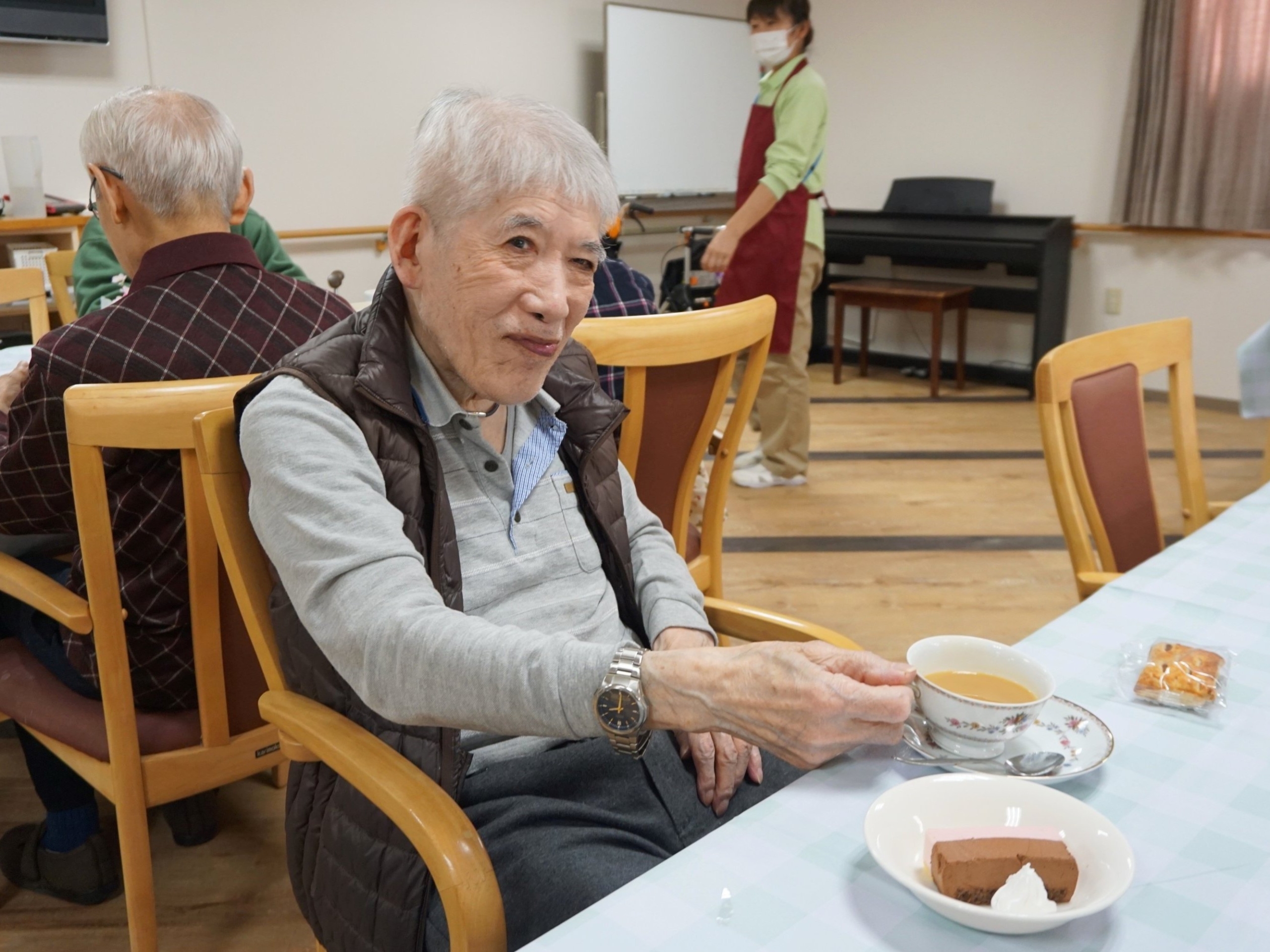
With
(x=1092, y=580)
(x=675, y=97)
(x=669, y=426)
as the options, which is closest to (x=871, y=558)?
(x=669, y=426)

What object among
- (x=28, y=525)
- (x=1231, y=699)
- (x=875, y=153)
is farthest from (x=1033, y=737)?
(x=875, y=153)

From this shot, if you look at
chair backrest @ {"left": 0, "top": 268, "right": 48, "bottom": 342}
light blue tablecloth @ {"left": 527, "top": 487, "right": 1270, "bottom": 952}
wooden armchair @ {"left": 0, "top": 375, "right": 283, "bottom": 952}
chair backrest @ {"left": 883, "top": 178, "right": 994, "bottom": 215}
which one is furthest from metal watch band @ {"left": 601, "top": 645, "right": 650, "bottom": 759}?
chair backrest @ {"left": 883, "top": 178, "right": 994, "bottom": 215}

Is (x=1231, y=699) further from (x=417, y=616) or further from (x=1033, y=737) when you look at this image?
(x=417, y=616)

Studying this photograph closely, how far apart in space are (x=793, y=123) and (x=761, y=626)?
2.59 m

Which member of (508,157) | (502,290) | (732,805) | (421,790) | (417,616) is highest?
(508,157)

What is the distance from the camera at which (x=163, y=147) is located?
59.4 inches

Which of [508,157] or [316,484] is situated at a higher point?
[508,157]

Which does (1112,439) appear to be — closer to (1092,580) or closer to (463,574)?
(1092,580)

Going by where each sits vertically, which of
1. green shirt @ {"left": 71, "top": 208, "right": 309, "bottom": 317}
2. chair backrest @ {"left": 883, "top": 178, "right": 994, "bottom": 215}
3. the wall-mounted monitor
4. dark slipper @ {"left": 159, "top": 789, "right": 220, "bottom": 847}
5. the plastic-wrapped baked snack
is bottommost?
dark slipper @ {"left": 159, "top": 789, "right": 220, "bottom": 847}

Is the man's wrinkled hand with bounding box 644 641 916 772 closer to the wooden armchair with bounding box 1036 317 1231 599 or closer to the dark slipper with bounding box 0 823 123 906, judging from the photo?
the wooden armchair with bounding box 1036 317 1231 599

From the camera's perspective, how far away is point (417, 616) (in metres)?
0.86

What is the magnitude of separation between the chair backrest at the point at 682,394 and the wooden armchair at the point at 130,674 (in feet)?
1.82

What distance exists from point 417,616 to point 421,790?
0.15m

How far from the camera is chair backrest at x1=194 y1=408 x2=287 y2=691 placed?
3.24ft
